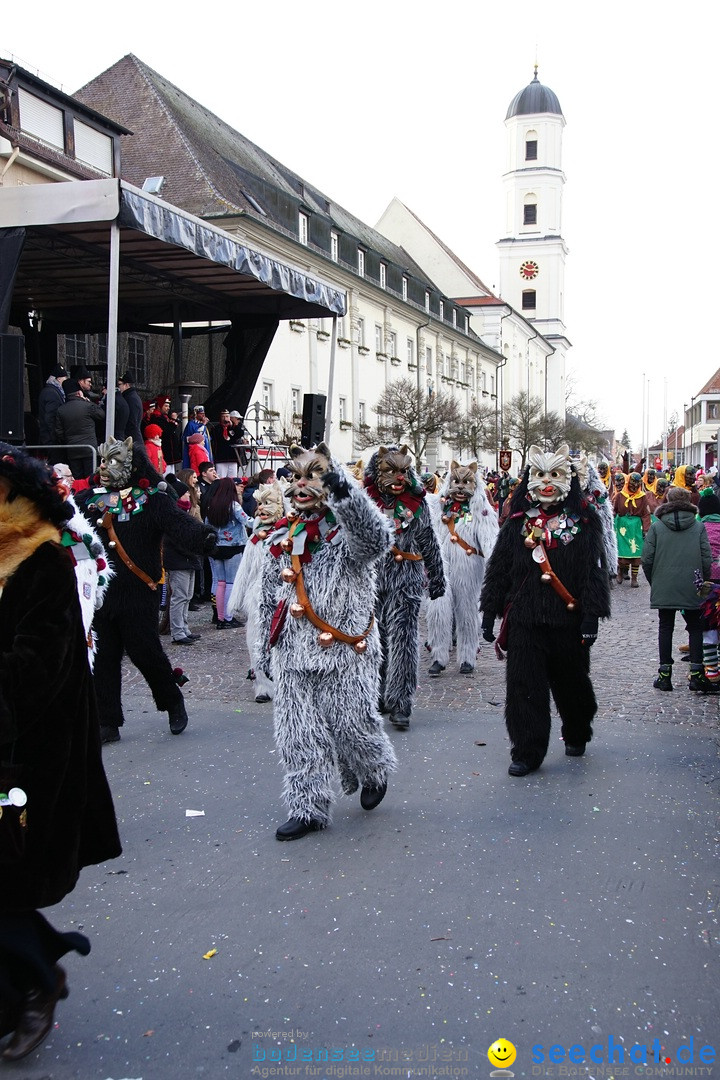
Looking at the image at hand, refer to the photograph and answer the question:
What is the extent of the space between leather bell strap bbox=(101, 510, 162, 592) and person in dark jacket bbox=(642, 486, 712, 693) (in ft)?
14.2

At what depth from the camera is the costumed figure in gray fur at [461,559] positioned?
9617 millimetres

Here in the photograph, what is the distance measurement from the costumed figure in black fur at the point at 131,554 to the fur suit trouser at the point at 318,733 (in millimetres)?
1941

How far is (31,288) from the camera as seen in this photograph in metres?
16.4

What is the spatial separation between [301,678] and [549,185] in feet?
288

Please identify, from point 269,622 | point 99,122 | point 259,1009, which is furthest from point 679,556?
point 99,122

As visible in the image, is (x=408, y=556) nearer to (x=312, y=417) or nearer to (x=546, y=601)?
(x=546, y=601)

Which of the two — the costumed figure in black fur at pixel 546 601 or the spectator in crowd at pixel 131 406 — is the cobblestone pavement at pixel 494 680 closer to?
the costumed figure in black fur at pixel 546 601

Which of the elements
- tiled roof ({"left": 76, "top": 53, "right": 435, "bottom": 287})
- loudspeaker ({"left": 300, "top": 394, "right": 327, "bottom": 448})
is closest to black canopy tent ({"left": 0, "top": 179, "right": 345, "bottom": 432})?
loudspeaker ({"left": 300, "top": 394, "right": 327, "bottom": 448})

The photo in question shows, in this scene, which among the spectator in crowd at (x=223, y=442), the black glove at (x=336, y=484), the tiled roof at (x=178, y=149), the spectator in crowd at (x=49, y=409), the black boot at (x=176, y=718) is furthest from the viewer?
the tiled roof at (x=178, y=149)

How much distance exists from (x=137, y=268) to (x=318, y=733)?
1174 centimetres

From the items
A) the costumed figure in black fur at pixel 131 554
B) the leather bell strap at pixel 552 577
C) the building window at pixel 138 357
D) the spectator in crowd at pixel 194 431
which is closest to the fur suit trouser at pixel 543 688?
the leather bell strap at pixel 552 577

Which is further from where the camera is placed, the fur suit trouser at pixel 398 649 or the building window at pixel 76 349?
the building window at pixel 76 349

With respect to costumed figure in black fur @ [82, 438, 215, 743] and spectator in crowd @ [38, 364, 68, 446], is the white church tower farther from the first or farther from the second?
costumed figure in black fur @ [82, 438, 215, 743]

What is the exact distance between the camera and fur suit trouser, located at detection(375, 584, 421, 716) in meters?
7.38
